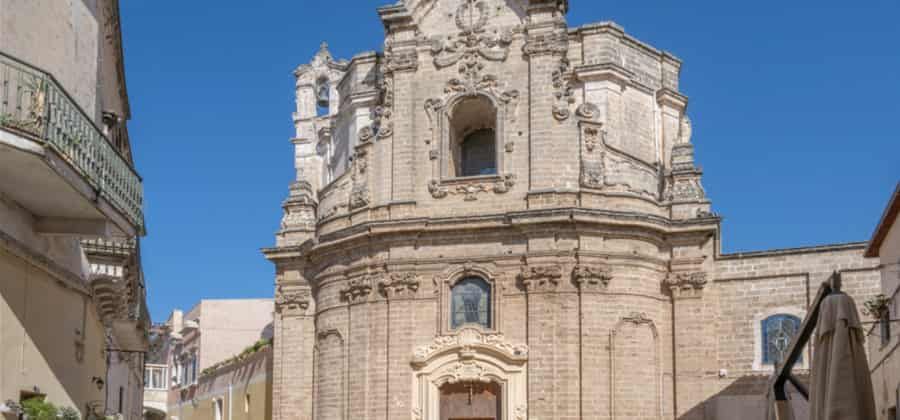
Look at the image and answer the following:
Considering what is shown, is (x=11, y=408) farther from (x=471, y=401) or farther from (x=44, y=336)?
(x=471, y=401)

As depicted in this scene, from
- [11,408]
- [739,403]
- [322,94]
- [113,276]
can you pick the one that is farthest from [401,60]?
[11,408]

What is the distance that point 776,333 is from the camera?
27734 mm

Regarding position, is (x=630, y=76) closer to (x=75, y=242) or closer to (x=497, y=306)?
(x=497, y=306)

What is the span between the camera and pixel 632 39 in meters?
31.1

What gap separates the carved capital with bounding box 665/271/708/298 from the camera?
28.0 metres

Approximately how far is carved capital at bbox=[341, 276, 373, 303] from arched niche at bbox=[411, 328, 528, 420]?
1.93m

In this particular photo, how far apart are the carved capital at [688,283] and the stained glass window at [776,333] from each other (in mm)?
1603

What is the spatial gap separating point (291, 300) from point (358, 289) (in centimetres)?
274

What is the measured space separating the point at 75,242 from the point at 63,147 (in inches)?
166

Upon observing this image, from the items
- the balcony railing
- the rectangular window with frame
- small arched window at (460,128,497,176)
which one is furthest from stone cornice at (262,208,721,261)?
the rectangular window with frame

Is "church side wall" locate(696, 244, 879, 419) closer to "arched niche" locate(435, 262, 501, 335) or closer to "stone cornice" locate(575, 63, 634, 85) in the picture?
"arched niche" locate(435, 262, 501, 335)

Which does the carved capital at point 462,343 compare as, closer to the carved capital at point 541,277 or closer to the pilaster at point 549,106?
the carved capital at point 541,277

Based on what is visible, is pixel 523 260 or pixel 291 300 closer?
pixel 523 260

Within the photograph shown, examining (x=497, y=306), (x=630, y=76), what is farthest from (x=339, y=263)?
(x=630, y=76)
